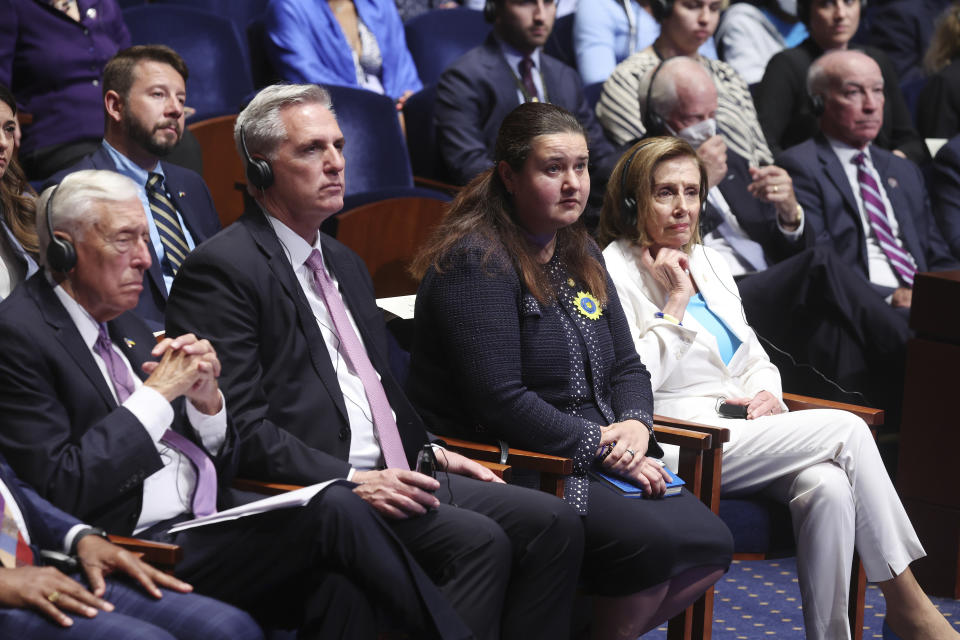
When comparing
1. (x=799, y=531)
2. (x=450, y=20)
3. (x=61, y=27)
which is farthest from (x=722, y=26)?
(x=799, y=531)

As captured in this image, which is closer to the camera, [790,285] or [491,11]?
[790,285]

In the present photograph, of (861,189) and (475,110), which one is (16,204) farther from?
(861,189)

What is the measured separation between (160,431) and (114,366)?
0.52ft

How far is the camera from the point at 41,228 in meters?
1.82

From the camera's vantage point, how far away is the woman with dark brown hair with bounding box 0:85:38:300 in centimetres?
234

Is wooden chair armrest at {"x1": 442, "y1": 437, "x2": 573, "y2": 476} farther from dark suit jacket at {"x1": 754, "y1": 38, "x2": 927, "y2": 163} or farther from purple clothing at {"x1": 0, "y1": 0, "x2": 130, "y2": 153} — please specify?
dark suit jacket at {"x1": 754, "y1": 38, "x2": 927, "y2": 163}

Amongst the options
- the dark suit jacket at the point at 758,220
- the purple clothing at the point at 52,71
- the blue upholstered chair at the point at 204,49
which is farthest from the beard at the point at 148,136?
the dark suit jacket at the point at 758,220

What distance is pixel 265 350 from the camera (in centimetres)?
205

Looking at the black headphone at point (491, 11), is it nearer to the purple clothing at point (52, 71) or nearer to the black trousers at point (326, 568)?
the purple clothing at point (52, 71)

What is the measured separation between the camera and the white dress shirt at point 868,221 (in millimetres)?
3629

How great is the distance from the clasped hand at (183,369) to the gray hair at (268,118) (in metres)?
0.44

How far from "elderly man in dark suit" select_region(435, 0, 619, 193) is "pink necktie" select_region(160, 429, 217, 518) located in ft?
6.30

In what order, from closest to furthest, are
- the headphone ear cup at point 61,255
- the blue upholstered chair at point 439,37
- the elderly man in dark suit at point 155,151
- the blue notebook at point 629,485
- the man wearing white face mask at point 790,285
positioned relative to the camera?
the headphone ear cup at point 61,255
the blue notebook at point 629,485
the elderly man in dark suit at point 155,151
the man wearing white face mask at point 790,285
the blue upholstered chair at point 439,37

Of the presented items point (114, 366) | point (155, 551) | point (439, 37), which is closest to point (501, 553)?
point (155, 551)
